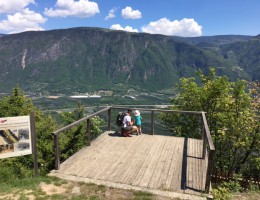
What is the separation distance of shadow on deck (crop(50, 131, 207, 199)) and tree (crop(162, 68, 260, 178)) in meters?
5.59

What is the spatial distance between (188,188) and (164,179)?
674mm

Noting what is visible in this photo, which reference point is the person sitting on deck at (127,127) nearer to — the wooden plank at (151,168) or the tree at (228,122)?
the wooden plank at (151,168)

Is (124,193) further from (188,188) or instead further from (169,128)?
(169,128)

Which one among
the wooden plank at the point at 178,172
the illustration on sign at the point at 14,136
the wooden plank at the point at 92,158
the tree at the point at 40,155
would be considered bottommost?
the tree at the point at 40,155

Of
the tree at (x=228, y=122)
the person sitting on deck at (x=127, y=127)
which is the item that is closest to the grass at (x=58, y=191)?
the person sitting on deck at (x=127, y=127)

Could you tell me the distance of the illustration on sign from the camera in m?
6.23

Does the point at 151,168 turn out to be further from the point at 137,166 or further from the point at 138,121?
the point at 138,121

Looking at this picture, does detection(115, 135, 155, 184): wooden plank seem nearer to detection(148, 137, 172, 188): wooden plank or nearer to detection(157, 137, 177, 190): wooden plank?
detection(148, 137, 172, 188): wooden plank

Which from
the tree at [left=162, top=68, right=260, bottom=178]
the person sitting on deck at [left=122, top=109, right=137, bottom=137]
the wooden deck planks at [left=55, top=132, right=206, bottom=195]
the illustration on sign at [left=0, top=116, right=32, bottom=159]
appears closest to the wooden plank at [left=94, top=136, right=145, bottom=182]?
the wooden deck planks at [left=55, top=132, right=206, bottom=195]

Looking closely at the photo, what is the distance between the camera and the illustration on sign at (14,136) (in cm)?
623

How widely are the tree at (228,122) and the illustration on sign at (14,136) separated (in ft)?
33.8

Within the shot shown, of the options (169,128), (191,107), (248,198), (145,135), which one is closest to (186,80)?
(191,107)

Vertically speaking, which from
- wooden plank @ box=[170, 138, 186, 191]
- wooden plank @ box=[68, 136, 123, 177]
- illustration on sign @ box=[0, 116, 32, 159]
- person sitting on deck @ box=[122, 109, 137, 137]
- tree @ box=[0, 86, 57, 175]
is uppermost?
illustration on sign @ box=[0, 116, 32, 159]

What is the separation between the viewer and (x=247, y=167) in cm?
1716
